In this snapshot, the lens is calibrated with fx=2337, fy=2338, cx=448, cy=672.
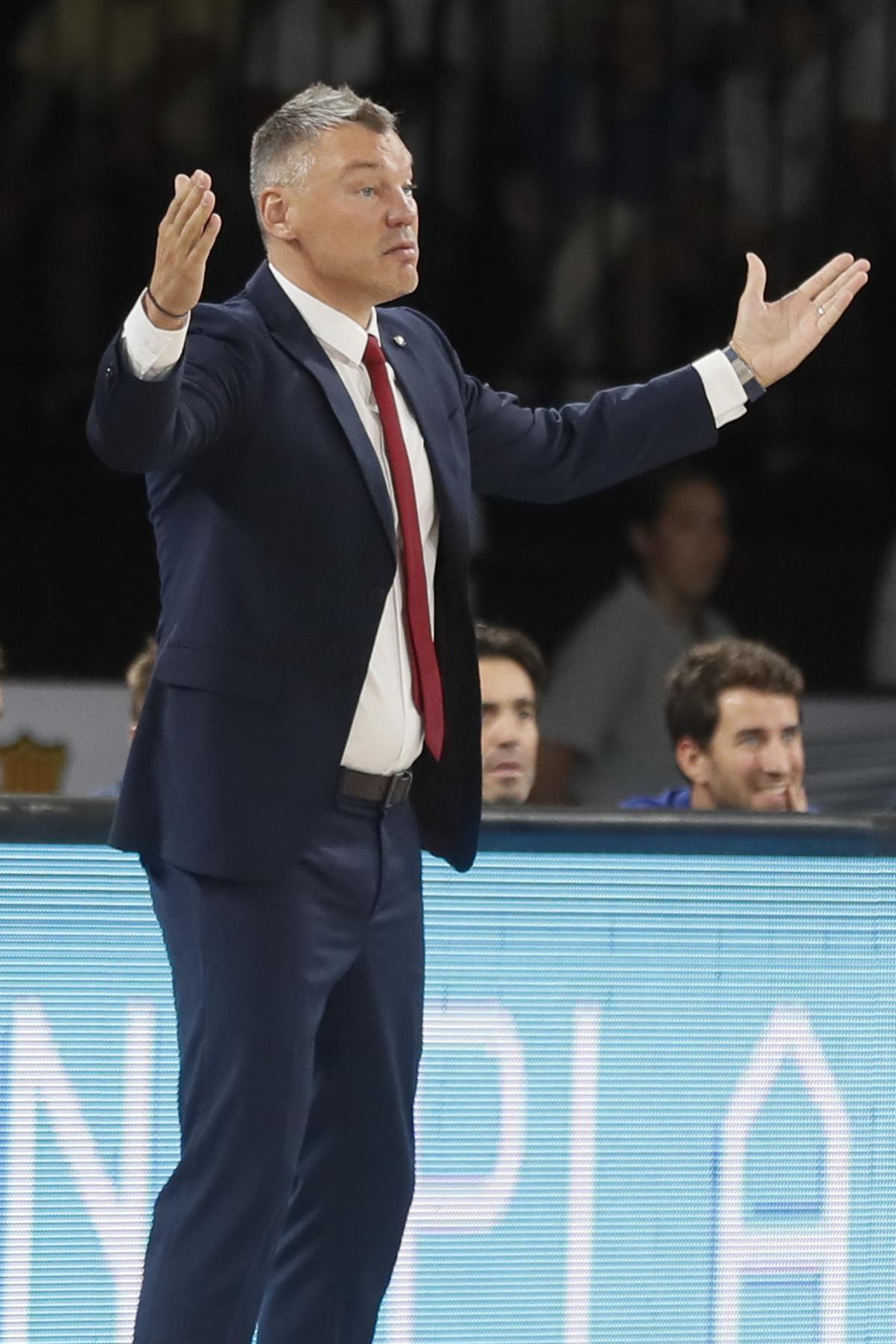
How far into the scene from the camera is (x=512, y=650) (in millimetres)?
4559

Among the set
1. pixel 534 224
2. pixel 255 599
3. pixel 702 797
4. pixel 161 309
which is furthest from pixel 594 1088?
pixel 534 224

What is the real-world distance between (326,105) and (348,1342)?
1434mm

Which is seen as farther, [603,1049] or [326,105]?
[603,1049]

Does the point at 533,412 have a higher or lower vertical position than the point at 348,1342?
higher

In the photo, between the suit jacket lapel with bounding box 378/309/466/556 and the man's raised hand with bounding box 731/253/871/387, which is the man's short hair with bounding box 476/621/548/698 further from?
the suit jacket lapel with bounding box 378/309/466/556

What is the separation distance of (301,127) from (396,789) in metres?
0.78

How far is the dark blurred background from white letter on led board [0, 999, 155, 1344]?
287 cm

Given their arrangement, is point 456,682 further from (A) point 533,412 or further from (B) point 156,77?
(B) point 156,77

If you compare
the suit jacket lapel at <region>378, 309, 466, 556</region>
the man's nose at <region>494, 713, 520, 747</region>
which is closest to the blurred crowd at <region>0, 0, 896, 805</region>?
the man's nose at <region>494, 713, 520, 747</region>

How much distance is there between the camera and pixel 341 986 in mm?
2668

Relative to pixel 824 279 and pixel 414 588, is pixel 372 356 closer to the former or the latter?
pixel 414 588

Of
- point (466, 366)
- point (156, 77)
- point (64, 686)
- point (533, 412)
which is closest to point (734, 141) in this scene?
point (466, 366)

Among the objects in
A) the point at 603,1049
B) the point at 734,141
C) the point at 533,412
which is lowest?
the point at 603,1049

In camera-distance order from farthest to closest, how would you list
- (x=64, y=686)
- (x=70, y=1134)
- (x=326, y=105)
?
(x=64, y=686) < (x=70, y=1134) < (x=326, y=105)
